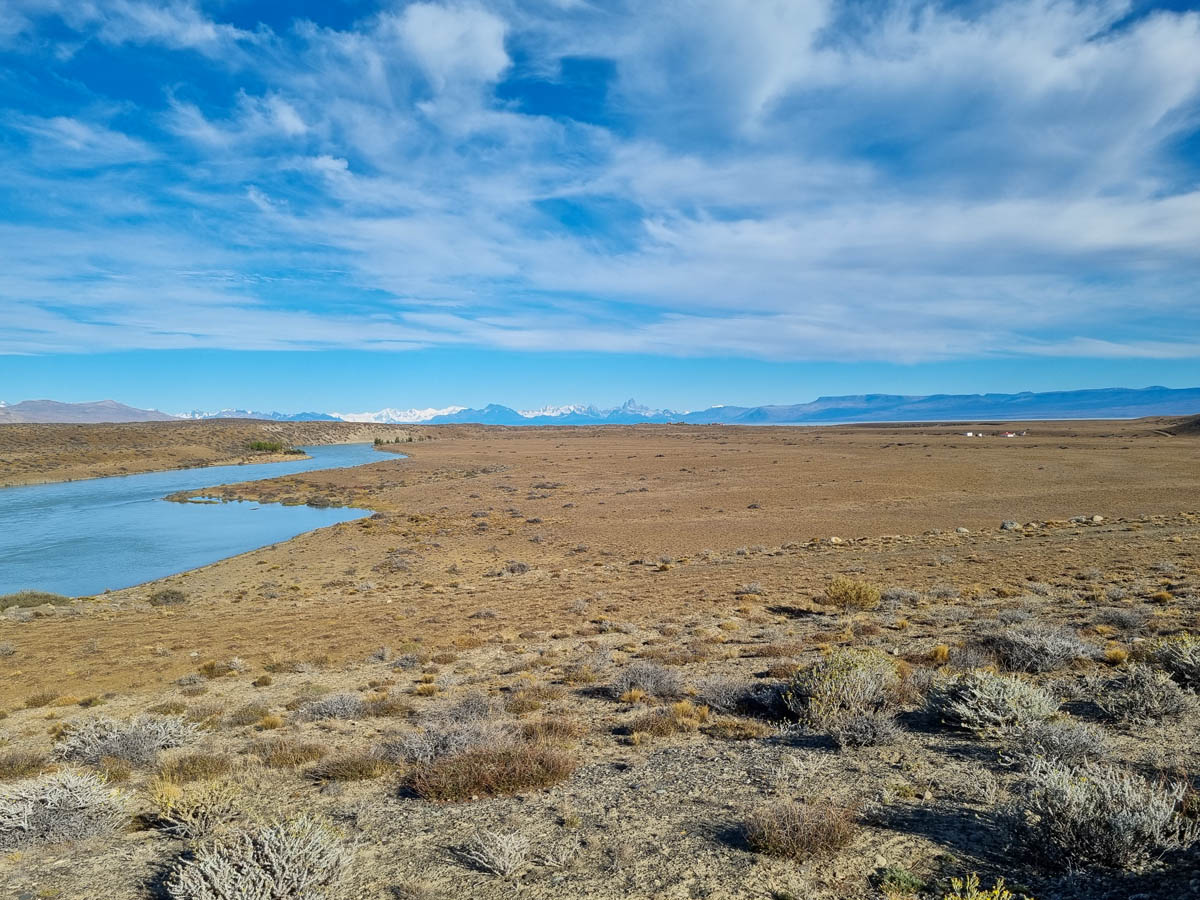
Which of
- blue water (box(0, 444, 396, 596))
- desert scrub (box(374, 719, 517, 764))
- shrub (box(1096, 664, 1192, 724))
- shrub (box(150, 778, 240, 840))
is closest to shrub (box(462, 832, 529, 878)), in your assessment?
desert scrub (box(374, 719, 517, 764))

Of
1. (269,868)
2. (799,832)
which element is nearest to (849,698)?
(799,832)

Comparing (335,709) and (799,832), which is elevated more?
(799,832)

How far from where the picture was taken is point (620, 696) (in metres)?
9.93

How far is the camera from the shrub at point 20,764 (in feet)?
26.1

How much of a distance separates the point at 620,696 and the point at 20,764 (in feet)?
26.8

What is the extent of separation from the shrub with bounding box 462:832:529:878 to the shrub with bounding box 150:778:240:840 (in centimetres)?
271

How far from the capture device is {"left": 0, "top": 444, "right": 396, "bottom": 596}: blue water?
2741cm

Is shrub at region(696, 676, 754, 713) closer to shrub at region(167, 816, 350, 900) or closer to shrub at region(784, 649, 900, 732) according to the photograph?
shrub at region(784, 649, 900, 732)

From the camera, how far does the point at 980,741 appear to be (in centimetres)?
717

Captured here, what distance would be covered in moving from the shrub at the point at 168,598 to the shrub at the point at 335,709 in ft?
48.5

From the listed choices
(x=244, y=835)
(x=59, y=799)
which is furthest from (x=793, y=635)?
(x=59, y=799)

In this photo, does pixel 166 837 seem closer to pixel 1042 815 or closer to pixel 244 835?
pixel 244 835

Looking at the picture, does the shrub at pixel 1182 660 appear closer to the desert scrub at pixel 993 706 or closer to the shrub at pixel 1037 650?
the shrub at pixel 1037 650

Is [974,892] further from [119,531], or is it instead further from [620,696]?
[119,531]
